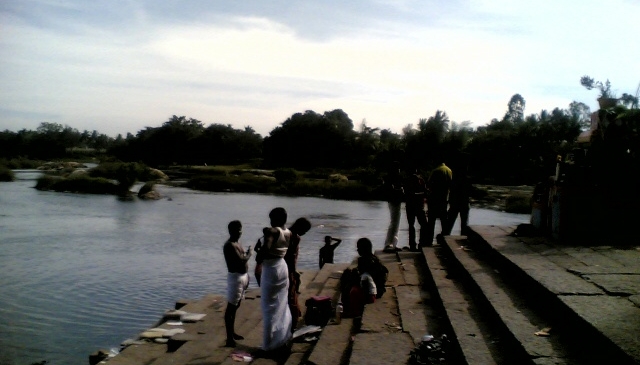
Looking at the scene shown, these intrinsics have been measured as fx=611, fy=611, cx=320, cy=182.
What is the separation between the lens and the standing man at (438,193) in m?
9.38

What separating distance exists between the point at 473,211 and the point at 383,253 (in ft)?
89.5

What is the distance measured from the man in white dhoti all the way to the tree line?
1233 inches

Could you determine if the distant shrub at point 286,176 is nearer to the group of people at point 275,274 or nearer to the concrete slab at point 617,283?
the group of people at point 275,274

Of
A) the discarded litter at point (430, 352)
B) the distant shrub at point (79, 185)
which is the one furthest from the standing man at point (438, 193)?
the distant shrub at point (79, 185)

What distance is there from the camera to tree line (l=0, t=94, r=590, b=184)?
52.5m

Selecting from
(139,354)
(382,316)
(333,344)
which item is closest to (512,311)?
(382,316)

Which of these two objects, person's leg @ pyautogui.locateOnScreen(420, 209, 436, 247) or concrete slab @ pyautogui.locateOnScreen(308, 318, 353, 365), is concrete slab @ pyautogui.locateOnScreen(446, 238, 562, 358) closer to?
concrete slab @ pyautogui.locateOnScreen(308, 318, 353, 365)

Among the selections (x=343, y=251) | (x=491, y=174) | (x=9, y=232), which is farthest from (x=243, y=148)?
(x=343, y=251)

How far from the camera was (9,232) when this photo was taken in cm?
2473

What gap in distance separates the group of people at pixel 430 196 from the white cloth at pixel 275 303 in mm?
3787

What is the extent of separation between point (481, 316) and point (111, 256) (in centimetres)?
1719

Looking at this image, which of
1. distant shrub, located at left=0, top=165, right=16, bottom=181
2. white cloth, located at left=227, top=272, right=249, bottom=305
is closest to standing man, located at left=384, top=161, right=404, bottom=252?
white cloth, located at left=227, top=272, right=249, bottom=305

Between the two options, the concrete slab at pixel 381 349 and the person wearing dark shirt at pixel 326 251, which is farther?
the person wearing dark shirt at pixel 326 251

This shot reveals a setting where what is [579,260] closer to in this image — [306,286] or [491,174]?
[306,286]
